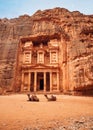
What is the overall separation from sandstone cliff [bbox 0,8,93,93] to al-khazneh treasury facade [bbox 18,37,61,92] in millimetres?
1667

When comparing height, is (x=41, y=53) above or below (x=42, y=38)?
below

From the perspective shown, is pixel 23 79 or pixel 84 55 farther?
pixel 23 79

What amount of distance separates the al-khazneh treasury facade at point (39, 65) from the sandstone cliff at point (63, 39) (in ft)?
5.47

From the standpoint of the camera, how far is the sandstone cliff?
31.2m

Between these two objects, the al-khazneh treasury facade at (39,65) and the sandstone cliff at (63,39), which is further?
the al-khazneh treasury facade at (39,65)

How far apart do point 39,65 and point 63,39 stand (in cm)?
748

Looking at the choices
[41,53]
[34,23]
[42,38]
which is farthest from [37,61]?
[34,23]

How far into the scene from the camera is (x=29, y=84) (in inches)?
1620

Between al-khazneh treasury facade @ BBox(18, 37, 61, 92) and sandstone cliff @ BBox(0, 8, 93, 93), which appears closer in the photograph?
sandstone cliff @ BBox(0, 8, 93, 93)

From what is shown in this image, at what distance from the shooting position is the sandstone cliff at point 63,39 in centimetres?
3123

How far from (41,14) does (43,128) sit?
141ft

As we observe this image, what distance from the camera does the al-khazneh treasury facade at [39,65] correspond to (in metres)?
41.4

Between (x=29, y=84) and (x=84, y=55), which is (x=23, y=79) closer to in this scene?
(x=29, y=84)

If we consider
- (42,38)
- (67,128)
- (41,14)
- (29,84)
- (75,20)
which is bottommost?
(67,128)
